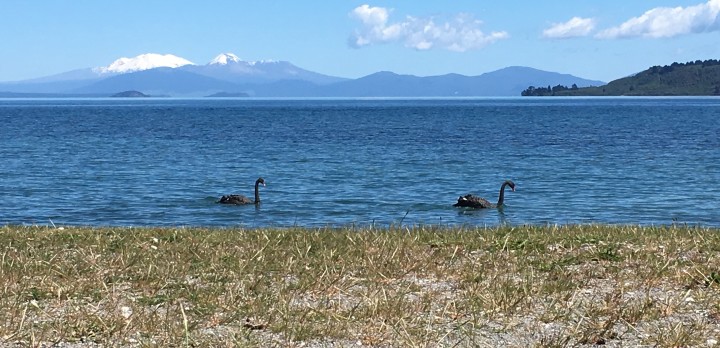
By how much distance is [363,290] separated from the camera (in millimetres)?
10344

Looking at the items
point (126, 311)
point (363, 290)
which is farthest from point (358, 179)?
point (126, 311)

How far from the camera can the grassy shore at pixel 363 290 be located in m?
8.55

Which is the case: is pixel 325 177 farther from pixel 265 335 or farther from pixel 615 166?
pixel 265 335

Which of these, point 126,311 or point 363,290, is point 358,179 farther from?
point 126,311

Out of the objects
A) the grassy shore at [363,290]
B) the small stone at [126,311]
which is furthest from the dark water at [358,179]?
the small stone at [126,311]

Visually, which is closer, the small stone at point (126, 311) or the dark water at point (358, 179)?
the small stone at point (126, 311)

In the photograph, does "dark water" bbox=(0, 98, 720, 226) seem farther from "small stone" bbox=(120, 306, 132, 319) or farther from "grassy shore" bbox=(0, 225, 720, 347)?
"small stone" bbox=(120, 306, 132, 319)

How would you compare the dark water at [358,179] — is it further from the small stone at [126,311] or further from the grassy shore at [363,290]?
the small stone at [126,311]

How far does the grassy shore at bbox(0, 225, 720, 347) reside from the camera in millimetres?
8555

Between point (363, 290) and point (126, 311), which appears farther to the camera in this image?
point (363, 290)

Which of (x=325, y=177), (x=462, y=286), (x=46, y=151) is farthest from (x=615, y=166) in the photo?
(x=462, y=286)

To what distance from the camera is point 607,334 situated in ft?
28.0

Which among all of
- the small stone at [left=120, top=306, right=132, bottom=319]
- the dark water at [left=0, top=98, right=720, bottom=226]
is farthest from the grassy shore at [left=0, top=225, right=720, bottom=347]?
the dark water at [left=0, top=98, right=720, bottom=226]

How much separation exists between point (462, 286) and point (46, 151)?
61.7 m
